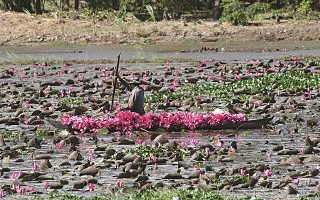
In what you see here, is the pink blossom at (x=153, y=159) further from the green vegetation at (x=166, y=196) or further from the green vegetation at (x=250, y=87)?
the green vegetation at (x=250, y=87)

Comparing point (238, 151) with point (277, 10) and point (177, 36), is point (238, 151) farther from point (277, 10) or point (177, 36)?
point (277, 10)

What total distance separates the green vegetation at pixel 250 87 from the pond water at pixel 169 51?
37.2 feet

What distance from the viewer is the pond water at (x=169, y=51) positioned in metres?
40.9

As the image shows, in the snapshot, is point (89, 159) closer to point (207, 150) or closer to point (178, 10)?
point (207, 150)

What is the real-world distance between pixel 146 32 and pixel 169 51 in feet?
20.5

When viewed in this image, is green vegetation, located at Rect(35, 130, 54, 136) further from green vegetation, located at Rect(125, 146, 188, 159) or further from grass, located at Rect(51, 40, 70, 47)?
grass, located at Rect(51, 40, 70, 47)

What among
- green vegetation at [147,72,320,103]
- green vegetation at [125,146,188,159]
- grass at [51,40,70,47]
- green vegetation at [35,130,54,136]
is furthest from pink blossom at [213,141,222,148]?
grass at [51,40,70,47]

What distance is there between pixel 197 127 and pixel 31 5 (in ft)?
160

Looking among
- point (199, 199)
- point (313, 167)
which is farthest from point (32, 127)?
point (199, 199)

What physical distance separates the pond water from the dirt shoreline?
1239 mm

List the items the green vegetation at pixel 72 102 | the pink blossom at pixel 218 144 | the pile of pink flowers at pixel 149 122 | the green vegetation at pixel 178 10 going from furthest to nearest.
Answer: the green vegetation at pixel 178 10
the green vegetation at pixel 72 102
the pile of pink flowers at pixel 149 122
the pink blossom at pixel 218 144

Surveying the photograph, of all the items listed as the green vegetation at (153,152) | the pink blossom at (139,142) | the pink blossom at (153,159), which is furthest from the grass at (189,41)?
the pink blossom at (153,159)

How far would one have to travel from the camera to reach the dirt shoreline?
49875 mm

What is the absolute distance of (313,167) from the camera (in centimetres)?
1397
